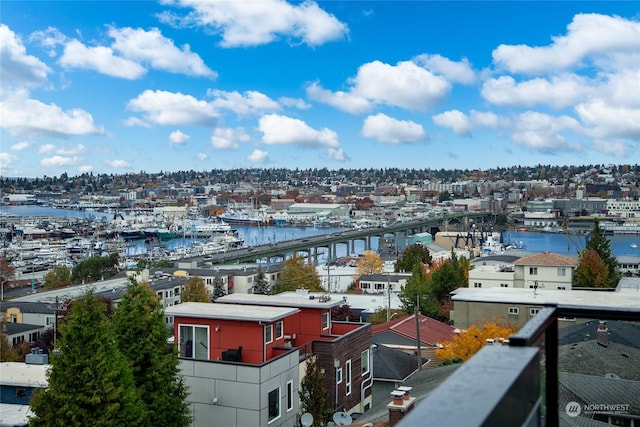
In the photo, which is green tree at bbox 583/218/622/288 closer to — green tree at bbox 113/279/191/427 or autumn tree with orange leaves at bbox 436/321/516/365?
autumn tree with orange leaves at bbox 436/321/516/365

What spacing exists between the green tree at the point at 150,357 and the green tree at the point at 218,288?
53.6 ft

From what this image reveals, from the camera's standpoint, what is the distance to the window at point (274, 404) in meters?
6.38

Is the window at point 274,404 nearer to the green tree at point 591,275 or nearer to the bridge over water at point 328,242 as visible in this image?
the green tree at point 591,275

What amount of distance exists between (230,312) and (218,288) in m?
16.0

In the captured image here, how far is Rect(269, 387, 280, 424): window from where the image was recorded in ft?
20.9

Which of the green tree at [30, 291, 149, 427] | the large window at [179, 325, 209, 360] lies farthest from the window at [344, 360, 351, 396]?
the green tree at [30, 291, 149, 427]

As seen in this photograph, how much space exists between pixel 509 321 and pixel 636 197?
101 metres

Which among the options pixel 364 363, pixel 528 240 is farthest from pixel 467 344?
pixel 528 240

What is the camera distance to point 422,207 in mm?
98562

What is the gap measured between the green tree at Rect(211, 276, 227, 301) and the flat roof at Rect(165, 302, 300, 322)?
1463cm

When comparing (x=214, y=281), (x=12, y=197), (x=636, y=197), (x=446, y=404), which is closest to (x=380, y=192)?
(x=636, y=197)

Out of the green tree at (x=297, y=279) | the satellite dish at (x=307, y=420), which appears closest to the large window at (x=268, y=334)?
the satellite dish at (x=307, y=420)

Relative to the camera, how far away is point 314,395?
689 centimetres

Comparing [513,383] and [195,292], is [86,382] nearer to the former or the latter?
[513,383]
